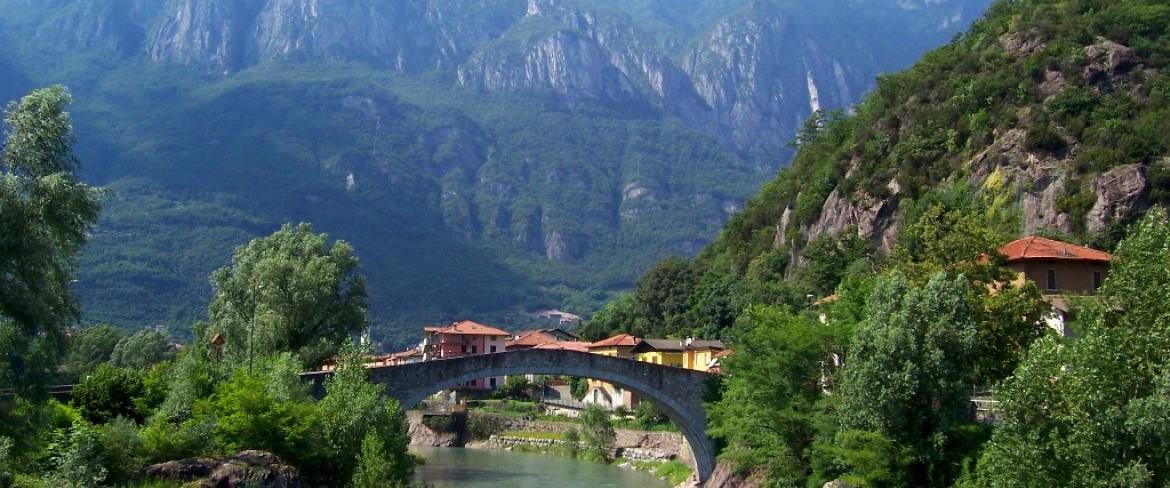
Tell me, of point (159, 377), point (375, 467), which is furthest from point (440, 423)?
point (375, 467)

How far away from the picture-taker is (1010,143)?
7819 cm

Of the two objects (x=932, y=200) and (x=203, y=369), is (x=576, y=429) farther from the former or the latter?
(x=203, y=369)

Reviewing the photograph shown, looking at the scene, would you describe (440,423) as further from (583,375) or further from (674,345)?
(583,375)

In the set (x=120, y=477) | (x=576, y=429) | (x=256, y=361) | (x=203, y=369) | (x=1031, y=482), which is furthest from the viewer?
(x=576, y=429)

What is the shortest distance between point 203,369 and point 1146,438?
32.0m

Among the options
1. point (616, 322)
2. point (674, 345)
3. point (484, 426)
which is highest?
point (616, 322)

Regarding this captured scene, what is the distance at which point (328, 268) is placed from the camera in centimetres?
6325

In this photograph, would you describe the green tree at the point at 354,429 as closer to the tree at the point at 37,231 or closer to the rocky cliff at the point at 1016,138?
the tree at the point at 37,231

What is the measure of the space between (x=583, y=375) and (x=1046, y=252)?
2177 cm

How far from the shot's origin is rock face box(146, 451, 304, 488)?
35375mm

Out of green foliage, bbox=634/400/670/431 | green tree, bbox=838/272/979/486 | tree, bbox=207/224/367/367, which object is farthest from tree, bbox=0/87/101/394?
green foliage, bbox=634/400/670/431

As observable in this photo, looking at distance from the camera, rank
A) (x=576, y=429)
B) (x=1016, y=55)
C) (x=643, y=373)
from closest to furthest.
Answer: (x=643, y=373) < (x=1016, y=55) < (x=576, y=429)

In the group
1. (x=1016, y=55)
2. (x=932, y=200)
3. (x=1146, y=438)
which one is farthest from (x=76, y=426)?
(x=1016, y=55)

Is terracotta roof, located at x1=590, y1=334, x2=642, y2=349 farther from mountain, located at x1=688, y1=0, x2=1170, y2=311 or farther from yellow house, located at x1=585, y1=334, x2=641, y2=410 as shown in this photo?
mountain, located at x1=688, y1=0, x2=1170, y2=311
